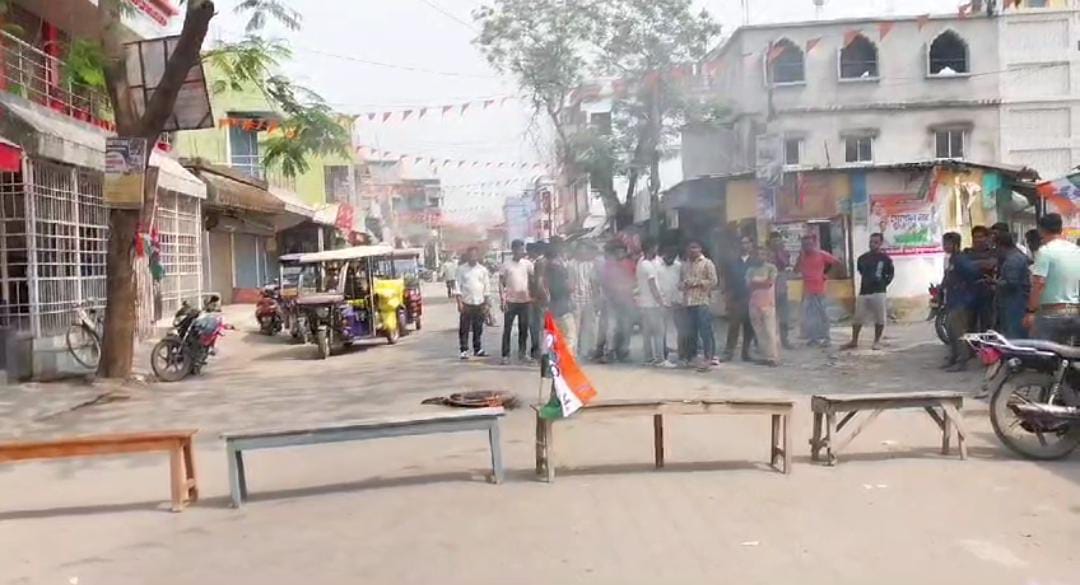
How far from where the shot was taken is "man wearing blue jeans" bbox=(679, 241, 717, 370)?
1252 cm

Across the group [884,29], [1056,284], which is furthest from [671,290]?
[884,29]

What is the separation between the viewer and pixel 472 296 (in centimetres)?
1444

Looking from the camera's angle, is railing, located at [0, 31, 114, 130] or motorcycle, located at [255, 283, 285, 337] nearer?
railing, located at [0, 31, 114, 130]

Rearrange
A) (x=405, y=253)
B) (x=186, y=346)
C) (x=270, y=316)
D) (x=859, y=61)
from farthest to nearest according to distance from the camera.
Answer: (x=859, y=61) → (x=405, y=253) → (x=270, y=316) → (x=186, y=346)

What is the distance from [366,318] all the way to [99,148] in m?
4.88

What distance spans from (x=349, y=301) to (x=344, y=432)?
10.9 metres

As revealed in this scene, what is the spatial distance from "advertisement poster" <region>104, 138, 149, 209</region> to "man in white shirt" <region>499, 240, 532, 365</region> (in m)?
4.76

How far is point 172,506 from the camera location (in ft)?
21.3

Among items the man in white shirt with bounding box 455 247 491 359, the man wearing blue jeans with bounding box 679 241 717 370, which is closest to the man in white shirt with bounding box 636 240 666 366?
the man wearing blue jeans with bounding box 679 241 717 370

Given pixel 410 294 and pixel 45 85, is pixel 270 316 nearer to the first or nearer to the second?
pixel 410 294

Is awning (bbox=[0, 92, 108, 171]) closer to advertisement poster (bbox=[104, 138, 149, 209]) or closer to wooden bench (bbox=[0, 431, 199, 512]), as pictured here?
advertisement poster (bbox=[104, 138, 149, 209])

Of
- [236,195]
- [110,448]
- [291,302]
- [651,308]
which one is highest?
[236,195]

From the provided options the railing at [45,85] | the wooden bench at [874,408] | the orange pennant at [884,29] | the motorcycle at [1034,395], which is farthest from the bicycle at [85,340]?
the orange pennant at [884,29]

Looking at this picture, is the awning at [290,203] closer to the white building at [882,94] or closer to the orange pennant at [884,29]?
the white building at [882,94]
